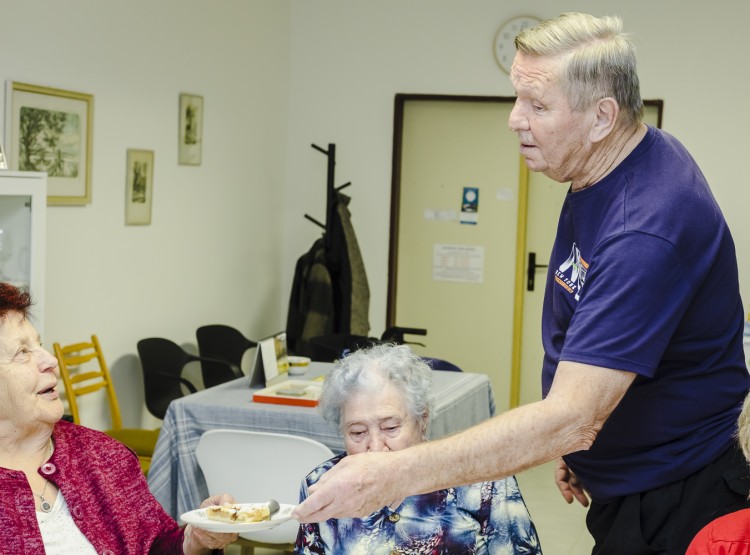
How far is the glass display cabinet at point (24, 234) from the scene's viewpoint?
11.5 feet

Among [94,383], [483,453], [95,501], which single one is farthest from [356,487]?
[94,383]

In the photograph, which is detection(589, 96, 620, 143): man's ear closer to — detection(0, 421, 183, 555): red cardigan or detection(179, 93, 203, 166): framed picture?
detection(0, 421, 183, 555): red cardigan

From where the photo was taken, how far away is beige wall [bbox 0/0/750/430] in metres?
4.75

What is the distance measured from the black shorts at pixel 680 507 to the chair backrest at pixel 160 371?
133 inches

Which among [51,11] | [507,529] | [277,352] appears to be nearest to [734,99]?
[277,352]

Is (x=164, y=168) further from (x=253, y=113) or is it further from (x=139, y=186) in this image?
(x=253, y=113)

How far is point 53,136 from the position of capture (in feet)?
14.7

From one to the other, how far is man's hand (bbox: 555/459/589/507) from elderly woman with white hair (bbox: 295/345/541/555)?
0.85ft

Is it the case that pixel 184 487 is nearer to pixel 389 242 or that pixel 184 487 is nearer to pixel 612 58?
pixel 612 58

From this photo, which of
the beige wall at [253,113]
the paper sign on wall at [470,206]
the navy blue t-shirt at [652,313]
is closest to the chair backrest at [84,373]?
the beige wall at [253,113]

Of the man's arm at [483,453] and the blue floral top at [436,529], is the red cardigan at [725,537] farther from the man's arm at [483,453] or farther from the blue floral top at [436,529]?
the blue floral top at [436,529]

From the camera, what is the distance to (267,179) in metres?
6.71

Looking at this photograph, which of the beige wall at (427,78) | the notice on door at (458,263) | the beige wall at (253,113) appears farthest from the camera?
the notice on door at (458,263)

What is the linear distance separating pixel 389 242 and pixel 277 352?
9.20 feet
